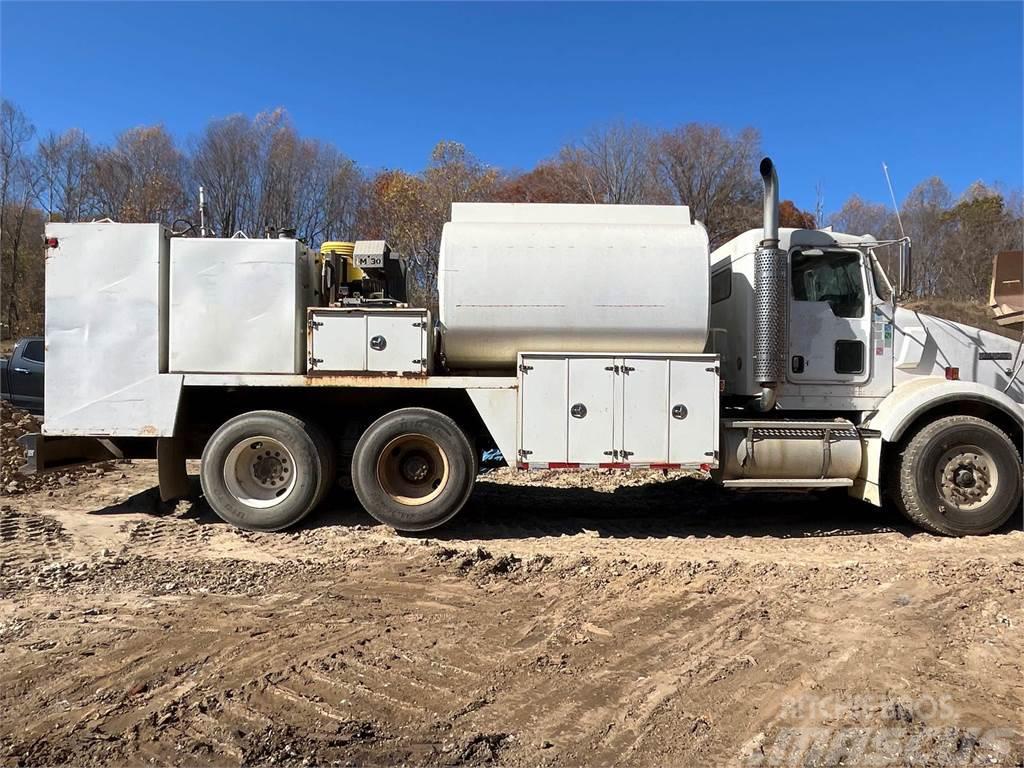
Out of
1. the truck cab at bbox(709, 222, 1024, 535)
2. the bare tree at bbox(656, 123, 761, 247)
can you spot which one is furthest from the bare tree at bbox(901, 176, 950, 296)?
the truck cab at bbox(709, 222, 1024, 535)

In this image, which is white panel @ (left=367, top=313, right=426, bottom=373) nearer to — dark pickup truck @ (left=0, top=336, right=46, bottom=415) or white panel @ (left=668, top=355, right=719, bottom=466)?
white panel @ (left=668, top=355, right=719, bottom=466)

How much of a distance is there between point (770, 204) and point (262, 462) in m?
5.42

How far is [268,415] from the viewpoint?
645 cm

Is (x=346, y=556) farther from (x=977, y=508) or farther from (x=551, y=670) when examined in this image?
(x=977, y=508)

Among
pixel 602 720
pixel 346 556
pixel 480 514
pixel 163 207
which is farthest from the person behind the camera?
pixel 163 207

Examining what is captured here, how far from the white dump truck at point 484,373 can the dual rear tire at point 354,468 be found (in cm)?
2

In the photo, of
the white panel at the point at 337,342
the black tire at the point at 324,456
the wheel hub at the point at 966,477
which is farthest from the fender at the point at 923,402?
the black tire at the point at 324,456

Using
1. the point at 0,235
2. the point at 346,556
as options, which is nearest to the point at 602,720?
the point at 346,556

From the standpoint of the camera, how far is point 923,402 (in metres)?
6.43

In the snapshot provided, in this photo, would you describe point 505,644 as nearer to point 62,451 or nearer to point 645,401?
point 645,401

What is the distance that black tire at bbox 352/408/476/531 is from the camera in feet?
20.8

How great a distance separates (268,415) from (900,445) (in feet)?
20.0

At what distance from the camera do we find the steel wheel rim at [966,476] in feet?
21.3

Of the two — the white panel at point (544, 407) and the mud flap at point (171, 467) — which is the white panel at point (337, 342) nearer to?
the white panel at point (544, 407)
